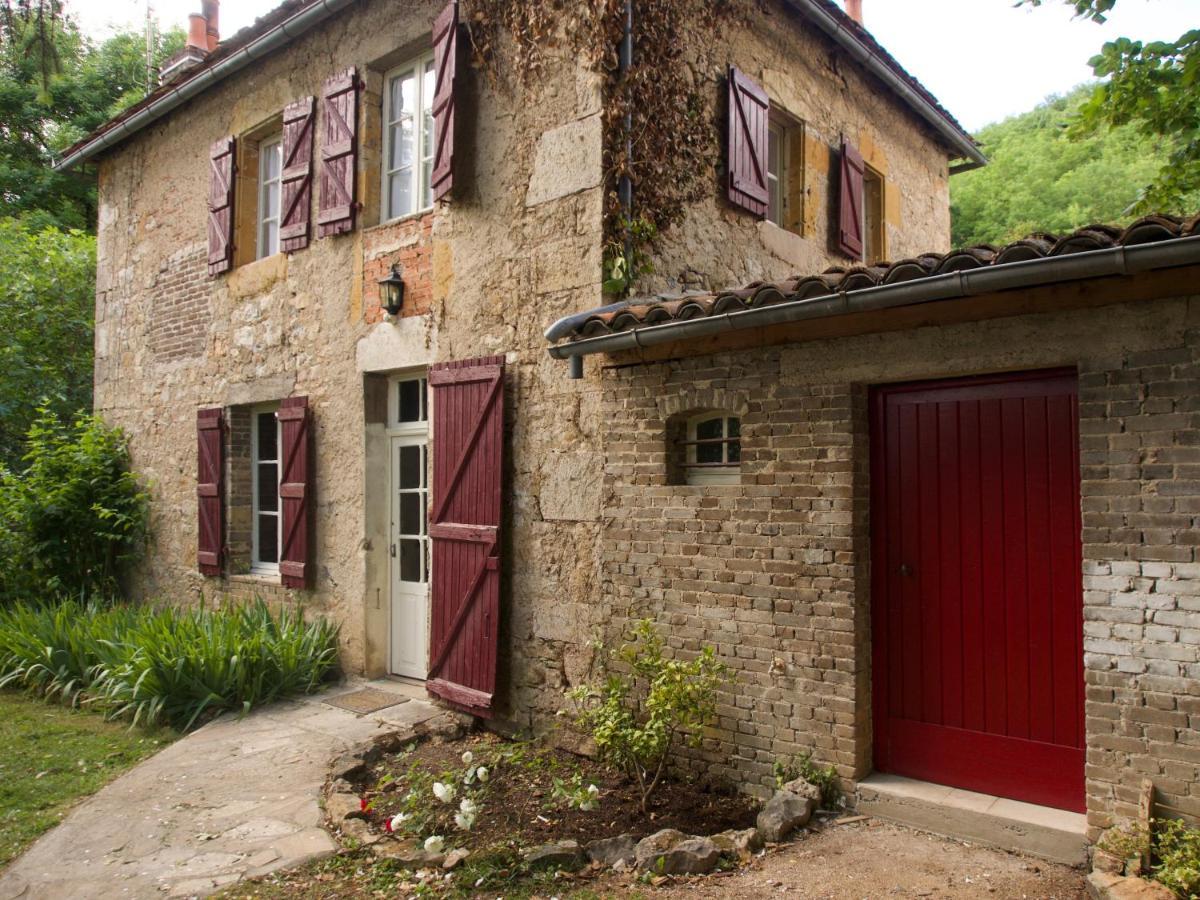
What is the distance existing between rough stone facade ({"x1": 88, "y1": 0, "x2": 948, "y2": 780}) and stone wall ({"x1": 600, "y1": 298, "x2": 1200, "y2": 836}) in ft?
0.12

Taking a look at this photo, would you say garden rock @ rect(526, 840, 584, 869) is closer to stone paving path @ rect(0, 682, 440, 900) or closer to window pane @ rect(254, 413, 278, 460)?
stone paving path @ rect(0, 682, 440, 900)

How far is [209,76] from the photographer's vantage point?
8.01m

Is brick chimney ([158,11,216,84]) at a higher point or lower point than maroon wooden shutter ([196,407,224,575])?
higher

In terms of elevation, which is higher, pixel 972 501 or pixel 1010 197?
pixel 1010 197

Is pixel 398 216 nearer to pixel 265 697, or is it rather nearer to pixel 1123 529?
pixel 265 697

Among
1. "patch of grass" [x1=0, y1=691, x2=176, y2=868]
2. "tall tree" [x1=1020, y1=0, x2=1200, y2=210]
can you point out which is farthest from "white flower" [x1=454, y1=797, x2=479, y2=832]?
"tall tree" [x1=1020, y1=0, x2=1200, y2=210]

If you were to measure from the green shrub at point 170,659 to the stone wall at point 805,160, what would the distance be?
3.99 m

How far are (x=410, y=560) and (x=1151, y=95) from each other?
6.28 meters

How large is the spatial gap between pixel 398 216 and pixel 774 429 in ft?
12.8

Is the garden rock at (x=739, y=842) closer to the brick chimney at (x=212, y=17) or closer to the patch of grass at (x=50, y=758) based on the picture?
the patch of grass at (x=50, y=758)

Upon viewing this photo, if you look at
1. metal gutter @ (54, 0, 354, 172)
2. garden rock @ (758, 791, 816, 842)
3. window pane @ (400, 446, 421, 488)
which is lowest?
garden rock @ (758, 791, 816, 842)

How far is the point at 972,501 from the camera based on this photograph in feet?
13.7

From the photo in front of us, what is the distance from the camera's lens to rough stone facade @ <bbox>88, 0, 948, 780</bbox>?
5.28m

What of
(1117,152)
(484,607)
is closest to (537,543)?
(484,607)
